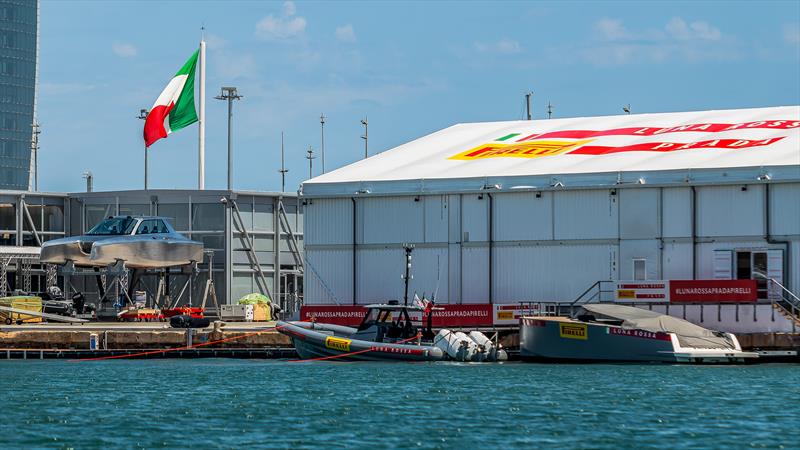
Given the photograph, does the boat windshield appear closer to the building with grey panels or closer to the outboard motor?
the building with grey panels

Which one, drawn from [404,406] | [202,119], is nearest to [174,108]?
[202,119]

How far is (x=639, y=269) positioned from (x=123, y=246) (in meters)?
26.6

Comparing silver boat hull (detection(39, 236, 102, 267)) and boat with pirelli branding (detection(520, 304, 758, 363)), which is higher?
silver boat hull (detection(39, 236, 102, 267))

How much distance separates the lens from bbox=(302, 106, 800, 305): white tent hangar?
58.7 m

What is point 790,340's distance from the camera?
54.9 metres

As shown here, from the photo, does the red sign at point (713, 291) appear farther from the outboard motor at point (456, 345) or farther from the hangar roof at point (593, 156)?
the outboard motor at point (456, 345)

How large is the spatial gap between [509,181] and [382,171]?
7.25 m

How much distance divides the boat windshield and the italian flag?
25.9ft

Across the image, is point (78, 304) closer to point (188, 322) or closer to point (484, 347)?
point (188, 322)

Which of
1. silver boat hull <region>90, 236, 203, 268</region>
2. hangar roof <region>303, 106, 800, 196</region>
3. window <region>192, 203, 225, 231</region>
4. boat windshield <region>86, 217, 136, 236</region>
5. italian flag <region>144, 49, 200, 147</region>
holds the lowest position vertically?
silver boat hull <region>90, 236, 203, 268</region>

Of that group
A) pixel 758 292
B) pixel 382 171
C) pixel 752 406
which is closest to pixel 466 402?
pixel 752 406

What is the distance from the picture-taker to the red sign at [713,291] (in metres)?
56.2

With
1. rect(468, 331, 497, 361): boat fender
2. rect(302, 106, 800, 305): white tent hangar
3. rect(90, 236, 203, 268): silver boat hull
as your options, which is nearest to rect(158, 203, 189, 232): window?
rect(90, 236, 203, 268): silver boat hull

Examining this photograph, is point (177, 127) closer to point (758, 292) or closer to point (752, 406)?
point (758, 292)
